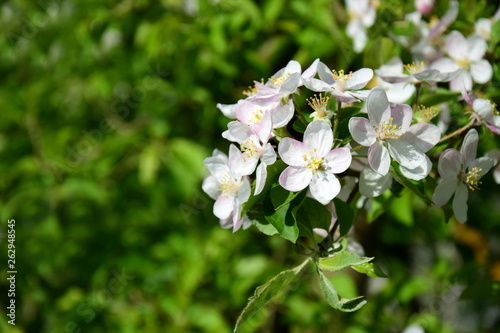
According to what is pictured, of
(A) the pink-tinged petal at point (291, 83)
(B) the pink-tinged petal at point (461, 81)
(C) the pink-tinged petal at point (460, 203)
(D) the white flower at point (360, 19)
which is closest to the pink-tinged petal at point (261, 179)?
(A) the pink-tinged petal at point (291, 83)

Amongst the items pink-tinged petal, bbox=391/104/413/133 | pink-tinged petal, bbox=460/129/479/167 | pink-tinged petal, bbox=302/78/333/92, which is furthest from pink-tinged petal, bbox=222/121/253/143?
pink-tinged petal, bbox=460/129/479/167

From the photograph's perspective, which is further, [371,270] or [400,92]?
[400,92]

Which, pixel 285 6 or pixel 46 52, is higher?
pixel 285 6

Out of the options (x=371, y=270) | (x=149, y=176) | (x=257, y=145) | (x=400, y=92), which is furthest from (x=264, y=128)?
(x=149, y=176)

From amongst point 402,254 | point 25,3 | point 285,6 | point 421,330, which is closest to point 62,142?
point 25,3

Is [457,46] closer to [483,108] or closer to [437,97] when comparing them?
[437,97]

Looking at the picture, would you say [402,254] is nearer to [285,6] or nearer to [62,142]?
[285,6]
